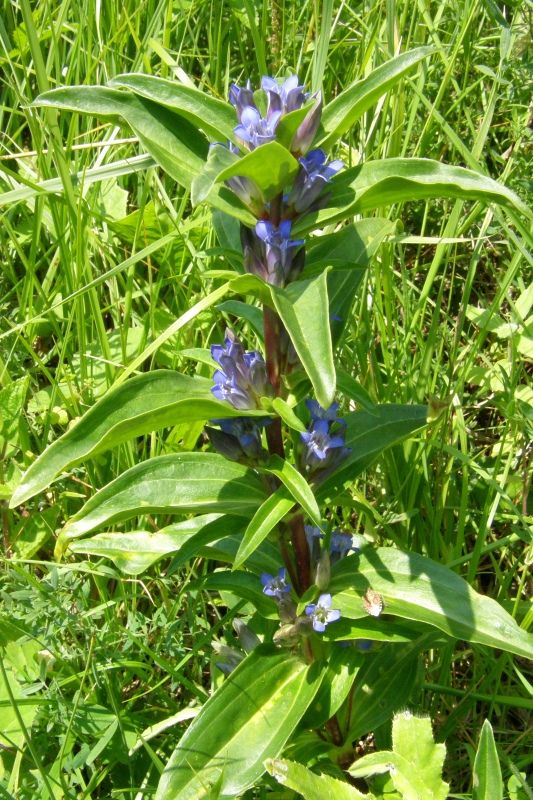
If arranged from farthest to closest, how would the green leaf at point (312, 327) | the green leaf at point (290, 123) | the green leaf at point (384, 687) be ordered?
1. the green leaf at point (384, 687)
2. the green leaf at point (290, 123)
3. the green leaf at point (312, 327)

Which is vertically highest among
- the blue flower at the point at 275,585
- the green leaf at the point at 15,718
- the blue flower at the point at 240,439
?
the blue flower at the point at 240,439

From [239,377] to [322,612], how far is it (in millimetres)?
453

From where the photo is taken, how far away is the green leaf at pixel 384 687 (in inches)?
70.9

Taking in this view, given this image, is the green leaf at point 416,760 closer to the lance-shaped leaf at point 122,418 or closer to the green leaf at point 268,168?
the lance-shaped leaf at point 122,418

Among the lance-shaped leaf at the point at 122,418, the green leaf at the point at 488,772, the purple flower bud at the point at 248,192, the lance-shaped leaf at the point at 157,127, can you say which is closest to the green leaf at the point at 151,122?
the lance-shaped leaf at the point at 157,127

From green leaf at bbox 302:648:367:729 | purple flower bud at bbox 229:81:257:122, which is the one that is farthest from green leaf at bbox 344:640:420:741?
purple flower bud at bbox 229:81:257:122

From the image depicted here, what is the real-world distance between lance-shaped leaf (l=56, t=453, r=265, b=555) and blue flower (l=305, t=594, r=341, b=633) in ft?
0.66

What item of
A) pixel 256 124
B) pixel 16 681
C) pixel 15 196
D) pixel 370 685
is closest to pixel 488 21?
pixel 15 196

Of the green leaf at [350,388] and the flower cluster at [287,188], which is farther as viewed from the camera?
the green leaf at [350,388]

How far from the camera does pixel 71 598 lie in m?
2.03

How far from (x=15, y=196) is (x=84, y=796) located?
127 centimetres

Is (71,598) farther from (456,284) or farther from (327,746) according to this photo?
(456,284)

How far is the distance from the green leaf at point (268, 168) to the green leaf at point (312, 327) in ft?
0.49

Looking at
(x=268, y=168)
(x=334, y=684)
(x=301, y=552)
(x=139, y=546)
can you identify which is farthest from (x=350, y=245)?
(x=334, y=684)
